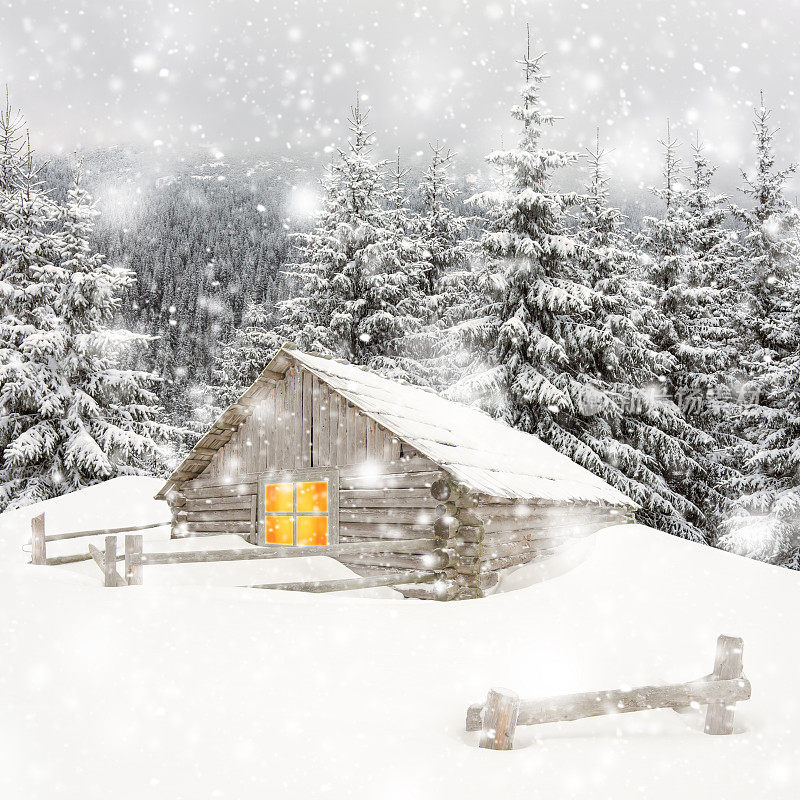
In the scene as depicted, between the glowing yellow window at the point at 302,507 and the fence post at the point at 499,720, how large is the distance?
800 centimetres

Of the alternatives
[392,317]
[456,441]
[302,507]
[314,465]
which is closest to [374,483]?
[314,465]

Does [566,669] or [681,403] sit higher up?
[681,403]

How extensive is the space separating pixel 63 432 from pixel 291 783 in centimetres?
2350

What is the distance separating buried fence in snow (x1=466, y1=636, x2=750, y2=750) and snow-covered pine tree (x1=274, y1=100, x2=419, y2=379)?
20.0m

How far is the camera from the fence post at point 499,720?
469 centimetres

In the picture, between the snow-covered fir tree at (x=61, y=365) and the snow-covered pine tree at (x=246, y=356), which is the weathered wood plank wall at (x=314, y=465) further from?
the snow-covered pine tree at (x=246, y=356)

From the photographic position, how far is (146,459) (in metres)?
25.9

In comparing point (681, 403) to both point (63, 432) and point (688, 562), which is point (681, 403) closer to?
point (688, 562)

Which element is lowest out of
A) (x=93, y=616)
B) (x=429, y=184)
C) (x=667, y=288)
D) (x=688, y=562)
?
(x=688, y=562)

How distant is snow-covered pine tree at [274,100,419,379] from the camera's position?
85.7ft

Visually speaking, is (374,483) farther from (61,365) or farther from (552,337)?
(61,365)

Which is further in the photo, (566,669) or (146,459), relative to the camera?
(146,459)

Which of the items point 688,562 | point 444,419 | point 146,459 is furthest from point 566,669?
point 146,459

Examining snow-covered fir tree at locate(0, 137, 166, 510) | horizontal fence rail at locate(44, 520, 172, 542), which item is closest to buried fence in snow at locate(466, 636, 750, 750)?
horizontal fence rail at locate(44, 520, 172, 542)
